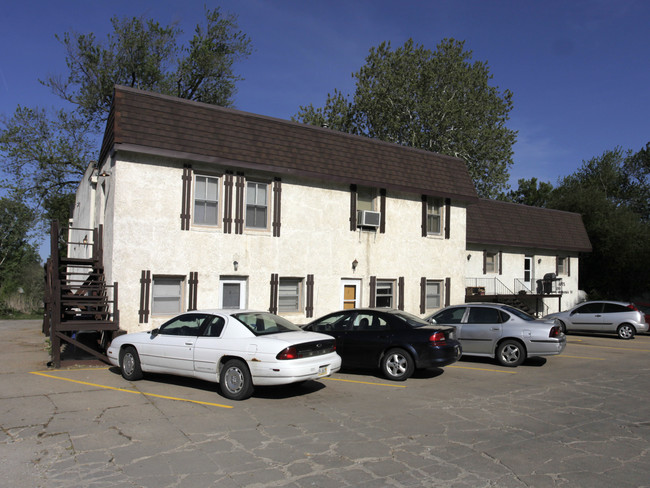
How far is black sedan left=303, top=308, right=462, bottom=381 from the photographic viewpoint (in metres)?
10.9

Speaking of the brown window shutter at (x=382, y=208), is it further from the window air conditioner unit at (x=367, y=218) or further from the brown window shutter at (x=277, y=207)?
the brown window shutter at (x=277, y=207)

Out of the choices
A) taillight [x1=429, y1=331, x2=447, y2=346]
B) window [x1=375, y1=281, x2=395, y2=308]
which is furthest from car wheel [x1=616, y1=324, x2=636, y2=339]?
taillight [x1=429, y1=331, x2=447, y2=346]

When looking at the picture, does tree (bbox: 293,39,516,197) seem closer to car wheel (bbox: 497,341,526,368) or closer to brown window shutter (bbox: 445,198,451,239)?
brown window shutter (bbox: 445,198,451,239)

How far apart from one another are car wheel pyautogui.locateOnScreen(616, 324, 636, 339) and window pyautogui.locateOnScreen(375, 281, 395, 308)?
9718 mm

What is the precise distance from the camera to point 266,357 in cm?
873

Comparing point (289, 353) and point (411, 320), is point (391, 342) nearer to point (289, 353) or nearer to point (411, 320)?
point (411, 320)

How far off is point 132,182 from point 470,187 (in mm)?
12290

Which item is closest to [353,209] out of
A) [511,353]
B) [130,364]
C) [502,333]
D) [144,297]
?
[502,333]

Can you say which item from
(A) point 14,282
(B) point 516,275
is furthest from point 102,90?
(B) point 516,275

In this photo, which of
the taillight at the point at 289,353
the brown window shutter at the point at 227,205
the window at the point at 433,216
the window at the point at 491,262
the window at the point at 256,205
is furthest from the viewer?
the window at the point at 491,262

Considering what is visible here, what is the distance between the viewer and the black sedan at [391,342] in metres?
10.9

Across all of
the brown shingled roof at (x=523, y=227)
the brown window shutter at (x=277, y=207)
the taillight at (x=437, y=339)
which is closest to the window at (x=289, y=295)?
the brown window shutter at (x=277, y=207)

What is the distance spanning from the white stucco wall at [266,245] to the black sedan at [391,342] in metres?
4.06

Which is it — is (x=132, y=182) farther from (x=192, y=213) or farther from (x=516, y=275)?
(x=516, y=275)
